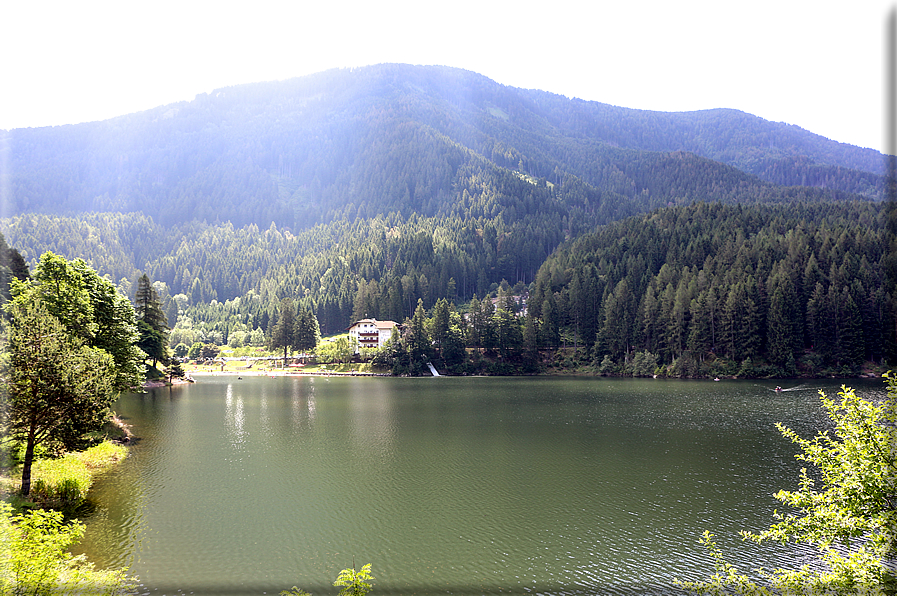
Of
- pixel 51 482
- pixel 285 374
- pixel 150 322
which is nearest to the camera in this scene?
pixel 51 482

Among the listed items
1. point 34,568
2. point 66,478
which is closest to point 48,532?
point 34,568

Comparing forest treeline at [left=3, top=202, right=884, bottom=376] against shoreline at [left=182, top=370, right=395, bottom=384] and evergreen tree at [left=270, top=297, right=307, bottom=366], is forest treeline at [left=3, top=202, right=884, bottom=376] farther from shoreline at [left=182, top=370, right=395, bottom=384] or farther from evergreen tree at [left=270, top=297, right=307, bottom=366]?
evergreen tree at [left=270, top=297, right=307, bottom=366]

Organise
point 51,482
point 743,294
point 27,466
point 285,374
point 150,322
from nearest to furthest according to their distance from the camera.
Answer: point 27,466 < point 51,482 < point 150,322 < point 743,294 < point 285,374

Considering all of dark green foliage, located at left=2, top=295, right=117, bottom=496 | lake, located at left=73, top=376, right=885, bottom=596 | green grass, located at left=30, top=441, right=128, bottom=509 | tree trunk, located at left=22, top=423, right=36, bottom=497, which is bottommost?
lake, located at left=73, top=376, right=885, bottom=596

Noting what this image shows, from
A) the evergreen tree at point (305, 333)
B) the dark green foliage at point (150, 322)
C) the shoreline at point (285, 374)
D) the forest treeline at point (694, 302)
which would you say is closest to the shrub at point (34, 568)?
the dark green foliage at point (150, 322)

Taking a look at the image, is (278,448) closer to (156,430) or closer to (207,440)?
(207,440)

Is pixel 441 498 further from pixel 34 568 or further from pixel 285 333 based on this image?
pixel 285 333

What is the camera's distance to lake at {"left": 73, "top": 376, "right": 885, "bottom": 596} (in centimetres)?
2039

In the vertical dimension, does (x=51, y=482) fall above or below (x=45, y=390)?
below

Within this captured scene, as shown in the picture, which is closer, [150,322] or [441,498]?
[441,498]

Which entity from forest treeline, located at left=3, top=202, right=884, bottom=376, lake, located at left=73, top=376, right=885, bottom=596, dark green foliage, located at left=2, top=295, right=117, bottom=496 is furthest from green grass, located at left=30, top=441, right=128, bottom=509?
forest treeline, located at left=3, top=202, right=884, bottom=376

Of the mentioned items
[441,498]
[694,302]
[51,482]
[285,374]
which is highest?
[694,302]

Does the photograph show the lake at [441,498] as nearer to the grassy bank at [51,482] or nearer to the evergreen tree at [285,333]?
the grassy bank at [51,482]

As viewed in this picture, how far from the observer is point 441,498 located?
95.2ft
